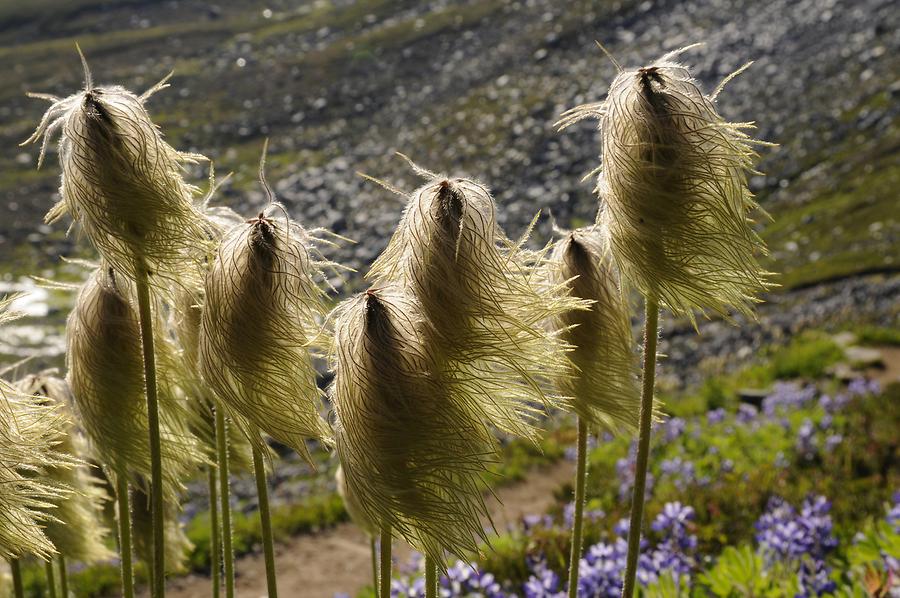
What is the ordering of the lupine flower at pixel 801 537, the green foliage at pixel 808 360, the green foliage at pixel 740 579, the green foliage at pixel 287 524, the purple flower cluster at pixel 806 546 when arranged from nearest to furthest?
the green foliage at pixel 740 579 < the purple flower cluster at pixel 806 546 < the lupine flower at pixel 801 537 < the green foliage at pixel 287 524 < the green foliage at pixel 808 360

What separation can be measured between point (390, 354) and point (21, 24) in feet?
331

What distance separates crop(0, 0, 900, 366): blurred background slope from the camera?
26.9 meters

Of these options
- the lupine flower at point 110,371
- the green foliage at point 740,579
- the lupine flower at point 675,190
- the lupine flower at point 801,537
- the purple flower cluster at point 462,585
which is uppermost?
the lupine flower at point 675,190

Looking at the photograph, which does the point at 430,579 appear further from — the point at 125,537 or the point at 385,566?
the point at 125,537

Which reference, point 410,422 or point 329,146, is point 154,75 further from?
point 410,422

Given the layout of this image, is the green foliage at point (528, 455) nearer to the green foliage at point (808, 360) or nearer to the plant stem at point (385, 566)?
the green foliage at point (808, 360)

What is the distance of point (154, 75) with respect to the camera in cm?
6694

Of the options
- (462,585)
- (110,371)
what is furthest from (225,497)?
(462,585)

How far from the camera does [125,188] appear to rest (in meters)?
2.05

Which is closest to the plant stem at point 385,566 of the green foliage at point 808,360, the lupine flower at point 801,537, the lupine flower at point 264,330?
A: the lupine flower at point 264,330

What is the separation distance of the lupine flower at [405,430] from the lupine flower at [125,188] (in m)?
0.49

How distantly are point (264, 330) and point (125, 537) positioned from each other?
1003 millimetres

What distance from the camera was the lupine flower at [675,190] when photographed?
2.09 metres

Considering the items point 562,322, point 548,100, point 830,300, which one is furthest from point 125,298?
point 548,100
